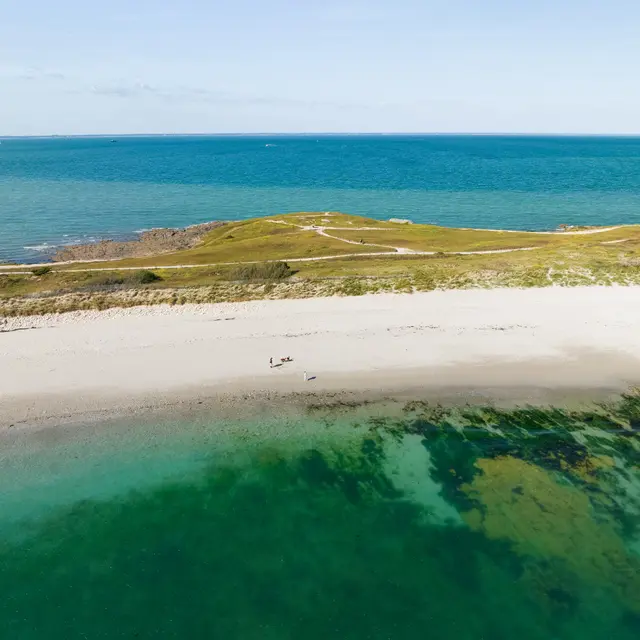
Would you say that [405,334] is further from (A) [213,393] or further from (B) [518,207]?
(B) [518,207]

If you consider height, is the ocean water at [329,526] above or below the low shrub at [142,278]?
below

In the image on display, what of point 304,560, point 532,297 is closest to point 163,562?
point 304,560

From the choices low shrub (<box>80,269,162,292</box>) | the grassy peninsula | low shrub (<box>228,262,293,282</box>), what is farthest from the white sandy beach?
low shrub (<box>228,262,293,282</box>)

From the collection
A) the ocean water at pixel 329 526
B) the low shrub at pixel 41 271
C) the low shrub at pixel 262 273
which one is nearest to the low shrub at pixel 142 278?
the low shrub at pixel 262 273

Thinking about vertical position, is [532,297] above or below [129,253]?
above

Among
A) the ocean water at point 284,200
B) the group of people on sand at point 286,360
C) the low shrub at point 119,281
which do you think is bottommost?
the ocean water at point 284,200

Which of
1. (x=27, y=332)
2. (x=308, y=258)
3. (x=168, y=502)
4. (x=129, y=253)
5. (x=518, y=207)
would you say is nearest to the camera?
(x=168, y=502)

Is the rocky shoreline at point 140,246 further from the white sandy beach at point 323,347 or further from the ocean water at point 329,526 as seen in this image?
the ocean water at point 329,526
